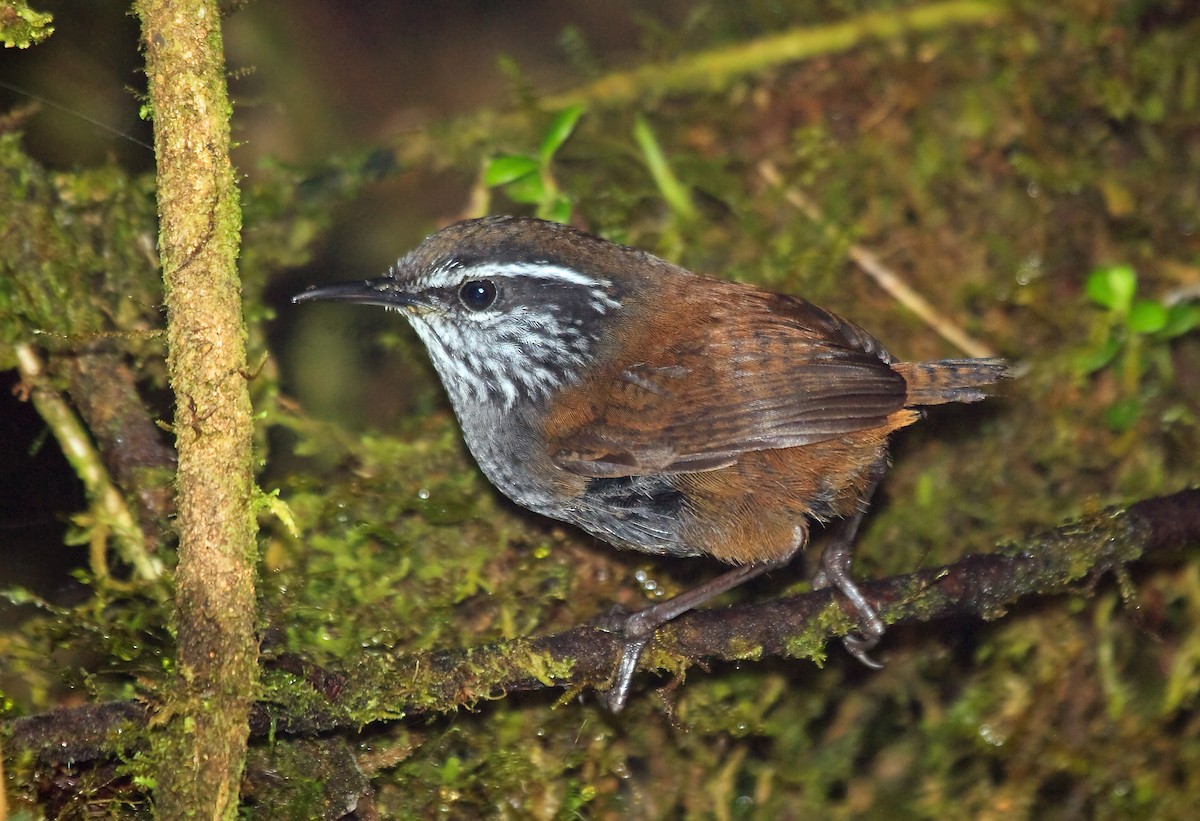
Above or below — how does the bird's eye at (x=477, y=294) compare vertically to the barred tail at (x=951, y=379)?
above

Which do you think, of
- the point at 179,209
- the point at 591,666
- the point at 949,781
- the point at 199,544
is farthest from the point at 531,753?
the point at 179,209

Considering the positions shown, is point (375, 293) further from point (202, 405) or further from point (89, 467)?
point (89, 467)

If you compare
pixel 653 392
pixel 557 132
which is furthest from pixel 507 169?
pixel 653 392

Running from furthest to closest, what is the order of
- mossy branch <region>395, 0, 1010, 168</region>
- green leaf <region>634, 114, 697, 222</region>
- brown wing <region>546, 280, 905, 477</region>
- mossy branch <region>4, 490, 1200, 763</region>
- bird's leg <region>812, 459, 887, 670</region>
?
1. mossy branch <region>395, 0, 1010, 168</region>
2. green leaf <region>634, 114, 697, 222</region>
3. bird's leg <region>812, 459, 887, 670</region>
4. brown wing <region>546, 280, 905, 477</region>
5. mossy branch <region>4, 490, 1200, 763</region>

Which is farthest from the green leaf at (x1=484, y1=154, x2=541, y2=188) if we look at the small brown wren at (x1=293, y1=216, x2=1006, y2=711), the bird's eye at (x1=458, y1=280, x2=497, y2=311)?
the bird's eye at (x1=458, y1=280, x2=497, y2=311)

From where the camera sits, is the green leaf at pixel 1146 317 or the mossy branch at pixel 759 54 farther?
the mossy branch at pixel 759 54

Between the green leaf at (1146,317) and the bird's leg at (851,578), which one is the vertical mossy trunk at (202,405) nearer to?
the bird's leg at (851,578)

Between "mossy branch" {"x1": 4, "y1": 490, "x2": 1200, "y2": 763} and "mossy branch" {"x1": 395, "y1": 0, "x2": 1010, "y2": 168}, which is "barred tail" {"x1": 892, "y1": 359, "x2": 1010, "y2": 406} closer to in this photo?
"mossy branch" {"x1": 4, "y1": 490, "x2": 1200, "y2": 763}

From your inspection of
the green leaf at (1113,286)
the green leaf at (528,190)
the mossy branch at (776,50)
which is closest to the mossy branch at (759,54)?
the mossy branch at (776,50)
